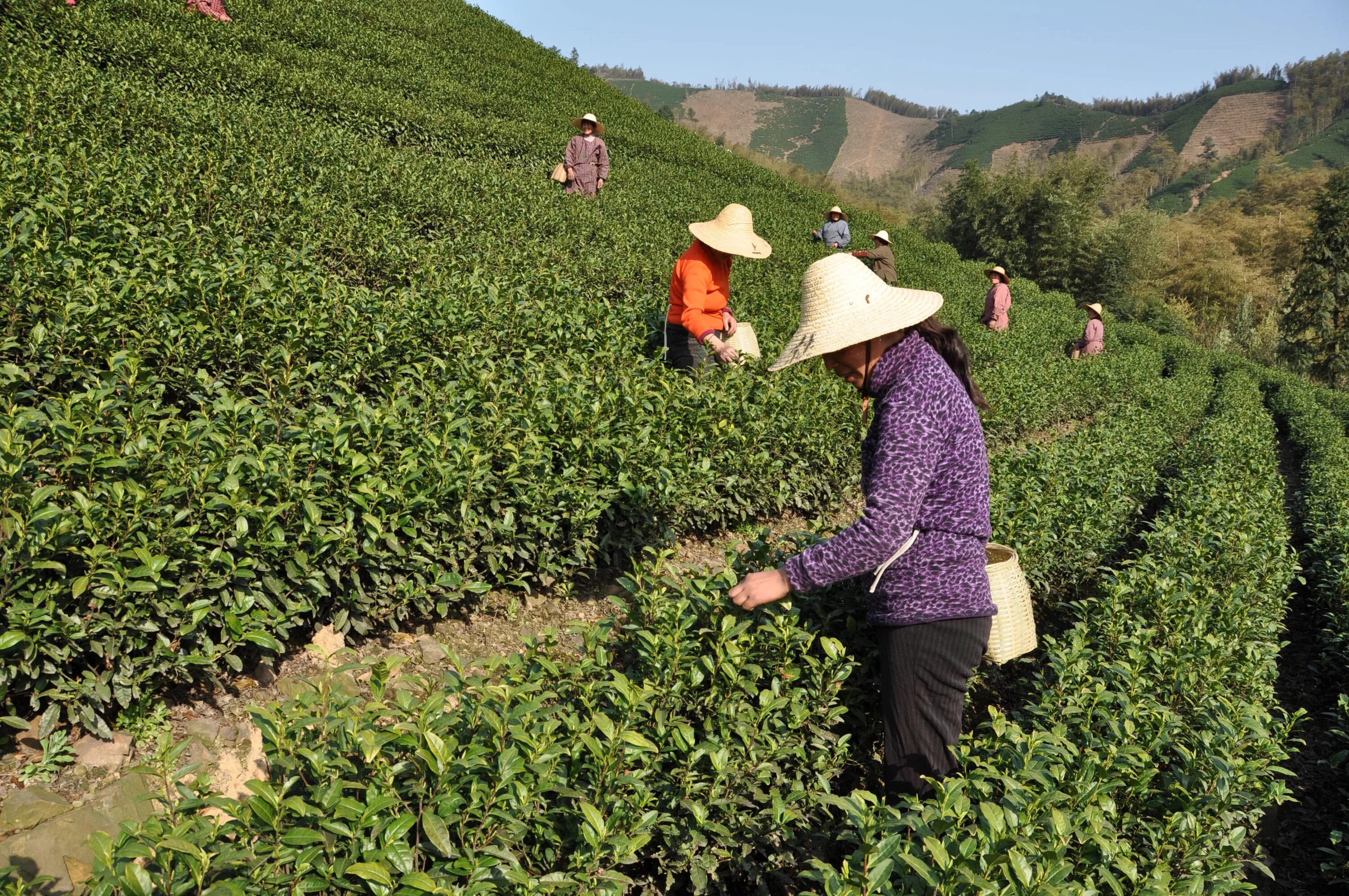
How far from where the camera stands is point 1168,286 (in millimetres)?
57969

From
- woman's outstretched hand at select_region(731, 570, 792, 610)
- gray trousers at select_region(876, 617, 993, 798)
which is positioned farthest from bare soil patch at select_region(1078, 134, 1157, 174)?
woman's outstretched hand at select_region(731, 570, 792, 610)

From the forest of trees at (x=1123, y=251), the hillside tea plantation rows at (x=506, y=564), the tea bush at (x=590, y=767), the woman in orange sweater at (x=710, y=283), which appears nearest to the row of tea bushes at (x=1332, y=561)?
the hillside tea plantation rows at (x=506, y=564)

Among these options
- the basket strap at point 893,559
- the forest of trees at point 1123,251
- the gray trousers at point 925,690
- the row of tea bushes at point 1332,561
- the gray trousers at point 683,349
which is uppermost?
the forest of trees at point 1123,251

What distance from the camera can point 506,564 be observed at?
14.8 feet

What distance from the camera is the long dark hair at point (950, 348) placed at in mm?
2666

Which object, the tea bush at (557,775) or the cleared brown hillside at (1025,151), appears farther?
the cleared brown hillside at (1025,151)

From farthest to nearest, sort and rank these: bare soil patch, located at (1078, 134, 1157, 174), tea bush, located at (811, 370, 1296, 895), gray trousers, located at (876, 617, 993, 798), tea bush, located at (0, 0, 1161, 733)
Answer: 1. bare soil patch, located at (1078, 134, 1157, 174)
2. tea bush, located at (0, 0, 1161, 733)
3. gray trousers, located at (876, 617, 993, 798)
4. tea bush, located at (811, 370, 1296, 895)

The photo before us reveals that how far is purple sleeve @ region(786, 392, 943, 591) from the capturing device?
7.93 ft

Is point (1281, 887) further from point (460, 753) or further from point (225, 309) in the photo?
point (225, 309)

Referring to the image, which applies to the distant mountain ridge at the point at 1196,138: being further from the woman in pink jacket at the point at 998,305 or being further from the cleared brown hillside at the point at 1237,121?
the woman in pink jacket at the point at 998,305

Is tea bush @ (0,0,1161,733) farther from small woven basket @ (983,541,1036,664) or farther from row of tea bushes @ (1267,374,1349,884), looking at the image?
row of tea bushes @ (1267,374,1349,884)

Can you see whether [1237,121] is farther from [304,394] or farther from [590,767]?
[590,767]

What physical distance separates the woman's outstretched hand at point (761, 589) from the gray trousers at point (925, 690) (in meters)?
0.44

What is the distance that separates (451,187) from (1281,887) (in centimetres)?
1034
